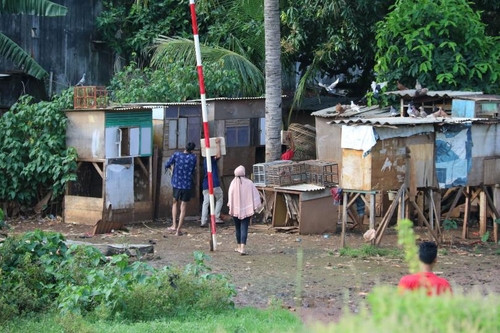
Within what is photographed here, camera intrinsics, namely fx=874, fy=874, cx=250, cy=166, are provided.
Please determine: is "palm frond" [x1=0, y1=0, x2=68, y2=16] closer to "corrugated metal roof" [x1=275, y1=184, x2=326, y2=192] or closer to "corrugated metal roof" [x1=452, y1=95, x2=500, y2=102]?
"corrugated metal roof" [x1=275, y1=184, x2=326, y2=192]

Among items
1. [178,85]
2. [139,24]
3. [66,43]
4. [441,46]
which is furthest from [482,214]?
[66,43]

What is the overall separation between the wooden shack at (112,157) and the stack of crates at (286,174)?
103 inches

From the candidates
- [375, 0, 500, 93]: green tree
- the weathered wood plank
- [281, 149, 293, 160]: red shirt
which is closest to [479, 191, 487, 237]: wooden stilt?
[375, 0, 500, 93]: green tree

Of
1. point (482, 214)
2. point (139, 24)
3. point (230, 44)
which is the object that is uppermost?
point (139, 24)

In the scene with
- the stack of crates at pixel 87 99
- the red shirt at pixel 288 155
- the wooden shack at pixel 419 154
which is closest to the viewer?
the wooden shack at pixel 419 154

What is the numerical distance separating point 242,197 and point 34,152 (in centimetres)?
512

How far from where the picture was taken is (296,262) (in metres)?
13.7

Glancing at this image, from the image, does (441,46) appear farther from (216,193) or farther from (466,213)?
(216,193)

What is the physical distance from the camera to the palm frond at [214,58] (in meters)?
20.4

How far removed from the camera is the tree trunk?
17.5 meters

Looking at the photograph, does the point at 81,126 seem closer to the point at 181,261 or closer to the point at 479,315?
the point at 181,261

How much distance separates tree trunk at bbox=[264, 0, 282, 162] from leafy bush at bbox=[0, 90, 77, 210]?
12.9 feet

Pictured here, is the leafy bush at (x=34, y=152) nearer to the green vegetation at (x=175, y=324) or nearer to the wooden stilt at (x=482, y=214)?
the wooden stilt at (x=482, y=214)

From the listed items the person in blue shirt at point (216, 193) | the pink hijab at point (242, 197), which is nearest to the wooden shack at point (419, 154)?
the pink hijab at point (242, 197)
